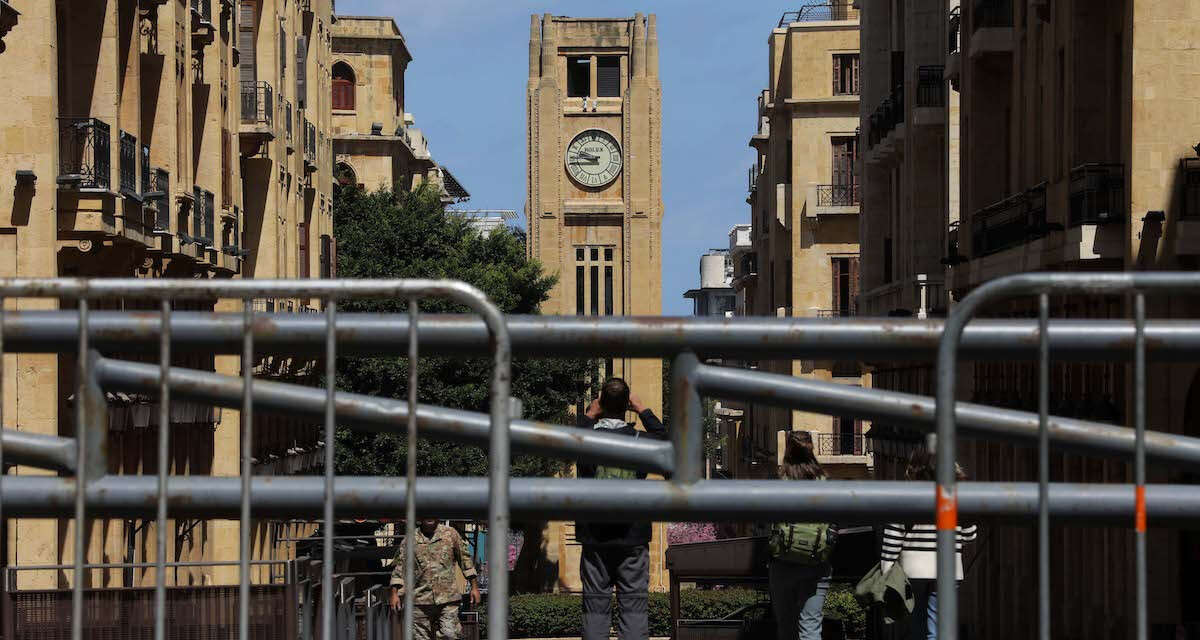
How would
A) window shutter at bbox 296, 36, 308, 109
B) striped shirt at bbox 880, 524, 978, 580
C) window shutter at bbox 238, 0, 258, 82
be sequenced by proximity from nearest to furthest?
1. striped shirt at bbox 880, 524, 978, 580
2. window shutter at bbox 238, 0, 258, 82
3. window shutter at bbox 296, 36, 308, 109

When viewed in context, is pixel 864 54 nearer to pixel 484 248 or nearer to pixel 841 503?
pixel 484 248

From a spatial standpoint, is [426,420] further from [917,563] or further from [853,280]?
[853,280]

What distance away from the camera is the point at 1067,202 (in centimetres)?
2147

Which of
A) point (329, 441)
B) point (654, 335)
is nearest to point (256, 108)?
point (329, 441)

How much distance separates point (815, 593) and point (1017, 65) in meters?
18.0

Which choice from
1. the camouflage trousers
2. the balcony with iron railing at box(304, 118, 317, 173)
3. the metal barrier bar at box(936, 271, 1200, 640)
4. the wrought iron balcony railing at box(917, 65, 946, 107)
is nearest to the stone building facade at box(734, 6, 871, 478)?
the balcony with iron railing at box(304, 118, 317, 173)

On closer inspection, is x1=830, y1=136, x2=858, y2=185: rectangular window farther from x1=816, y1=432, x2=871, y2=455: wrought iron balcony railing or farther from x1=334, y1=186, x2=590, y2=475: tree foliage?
x1=334, y1=186, x2=590, y2=475: tree foliage

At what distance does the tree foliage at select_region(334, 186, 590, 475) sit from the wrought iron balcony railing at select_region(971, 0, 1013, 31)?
49.2ft

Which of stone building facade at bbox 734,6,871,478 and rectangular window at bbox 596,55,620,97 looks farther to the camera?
rectangular window at bbox 596,55,620,97

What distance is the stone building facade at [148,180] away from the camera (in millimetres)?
20109

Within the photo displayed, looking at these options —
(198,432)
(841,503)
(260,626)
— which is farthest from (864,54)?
(841,503)

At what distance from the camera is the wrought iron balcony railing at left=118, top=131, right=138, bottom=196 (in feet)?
76.4

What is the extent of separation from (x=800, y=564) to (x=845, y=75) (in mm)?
46633

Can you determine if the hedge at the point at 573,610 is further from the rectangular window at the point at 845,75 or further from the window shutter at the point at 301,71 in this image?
the rectangular window at the point at 845,75
